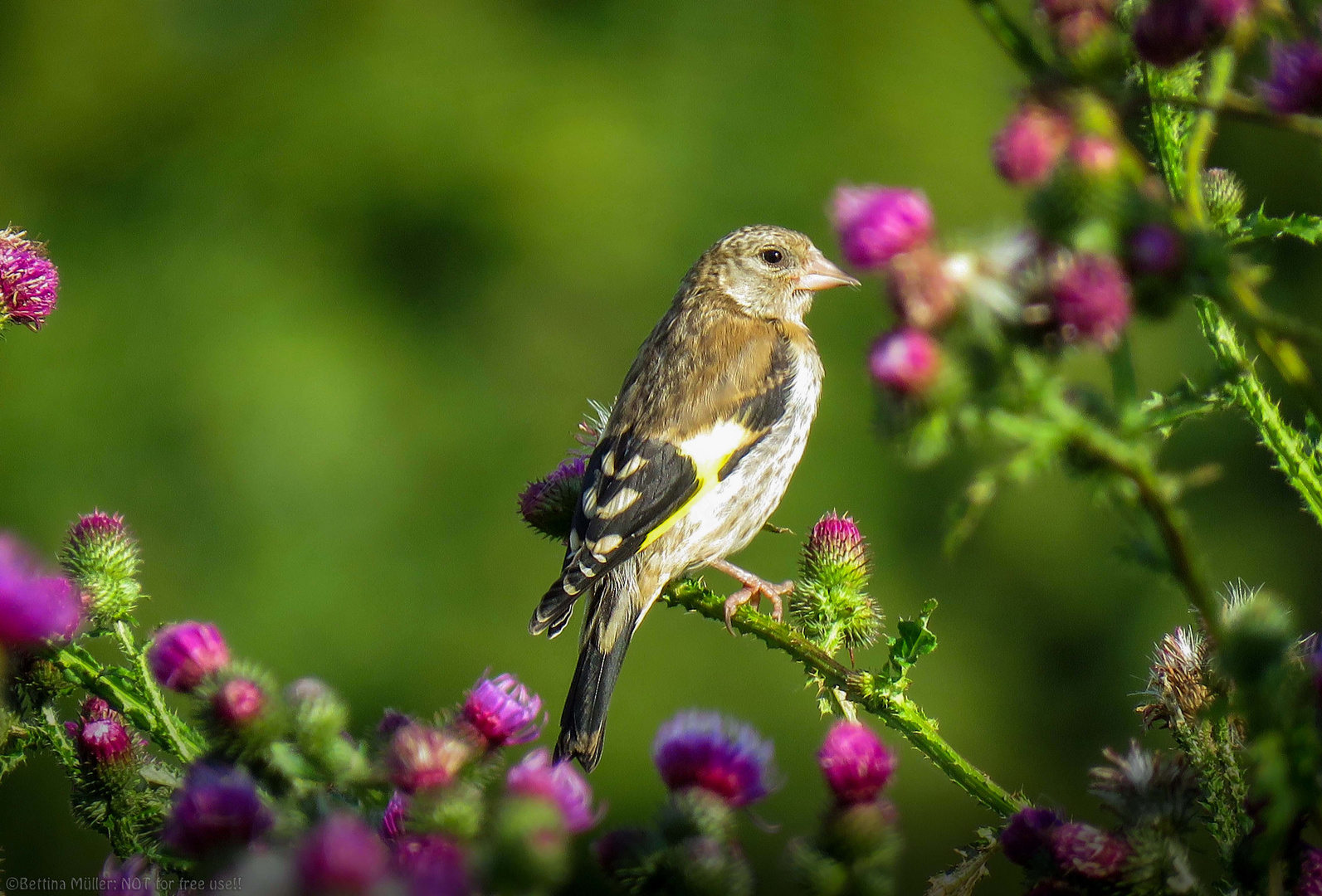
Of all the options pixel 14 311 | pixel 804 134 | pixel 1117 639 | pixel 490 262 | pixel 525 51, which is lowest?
pixel 14 311

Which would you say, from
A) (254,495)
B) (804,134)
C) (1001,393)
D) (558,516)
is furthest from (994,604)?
(1001,393)

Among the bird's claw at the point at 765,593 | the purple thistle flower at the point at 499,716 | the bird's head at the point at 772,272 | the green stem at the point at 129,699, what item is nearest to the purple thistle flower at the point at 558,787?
the purple thistle flower at the point at 499,716

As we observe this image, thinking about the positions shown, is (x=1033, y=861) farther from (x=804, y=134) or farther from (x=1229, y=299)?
(x=804, y=134)

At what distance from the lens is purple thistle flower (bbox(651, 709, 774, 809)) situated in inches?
47.9

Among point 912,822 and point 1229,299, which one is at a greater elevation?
point 912,822

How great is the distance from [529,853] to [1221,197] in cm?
143

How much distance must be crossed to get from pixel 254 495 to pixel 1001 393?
5.87 metres

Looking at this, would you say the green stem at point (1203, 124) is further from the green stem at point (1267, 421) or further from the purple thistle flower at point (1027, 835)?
the purple thistle flower at point (1027, 835)

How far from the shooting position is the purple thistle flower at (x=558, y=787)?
3.11 feet

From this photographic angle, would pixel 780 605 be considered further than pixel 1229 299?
Yes

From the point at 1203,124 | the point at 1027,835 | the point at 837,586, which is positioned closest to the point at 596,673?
the point at 837,586

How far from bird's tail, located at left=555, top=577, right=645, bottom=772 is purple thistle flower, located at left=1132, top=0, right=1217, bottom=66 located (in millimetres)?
2076

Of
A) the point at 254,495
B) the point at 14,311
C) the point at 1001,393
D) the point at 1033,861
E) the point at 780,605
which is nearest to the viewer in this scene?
the point at 1001,393

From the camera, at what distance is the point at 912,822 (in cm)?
670
